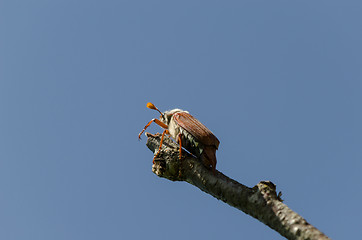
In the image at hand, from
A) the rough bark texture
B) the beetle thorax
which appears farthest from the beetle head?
the rough bark texture

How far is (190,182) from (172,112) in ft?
7.49

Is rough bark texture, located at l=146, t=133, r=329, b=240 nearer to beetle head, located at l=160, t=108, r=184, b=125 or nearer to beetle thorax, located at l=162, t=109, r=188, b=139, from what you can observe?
beetle thorax, located at l=162, t=109, r=188, b=139

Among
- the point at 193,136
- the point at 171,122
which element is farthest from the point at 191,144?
the point at 171,122

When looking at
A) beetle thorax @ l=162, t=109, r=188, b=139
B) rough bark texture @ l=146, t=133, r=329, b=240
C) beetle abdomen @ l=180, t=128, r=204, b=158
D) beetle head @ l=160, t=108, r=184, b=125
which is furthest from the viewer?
beetle head @ l=160, t=108, r=184, b=125

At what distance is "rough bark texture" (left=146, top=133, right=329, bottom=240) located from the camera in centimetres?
323

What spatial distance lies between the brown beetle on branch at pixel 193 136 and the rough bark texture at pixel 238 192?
0.46 feet

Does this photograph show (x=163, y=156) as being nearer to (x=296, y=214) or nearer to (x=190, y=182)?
(x=190, y=182)

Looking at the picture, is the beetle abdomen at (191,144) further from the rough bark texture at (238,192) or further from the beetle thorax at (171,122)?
the beetle thorax at (171,122)

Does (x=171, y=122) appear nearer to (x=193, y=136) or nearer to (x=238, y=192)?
(x=193, y=136)

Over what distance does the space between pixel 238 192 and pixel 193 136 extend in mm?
1753

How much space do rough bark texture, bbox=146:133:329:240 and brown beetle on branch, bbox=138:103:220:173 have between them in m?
0.14

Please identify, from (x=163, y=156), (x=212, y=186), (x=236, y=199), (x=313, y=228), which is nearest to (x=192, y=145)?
(x=163, y=156)

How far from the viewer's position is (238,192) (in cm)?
413

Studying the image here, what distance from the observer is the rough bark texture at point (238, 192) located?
127 inches
